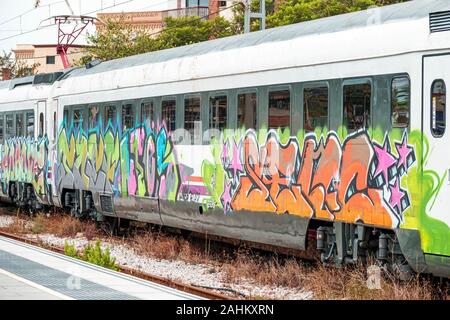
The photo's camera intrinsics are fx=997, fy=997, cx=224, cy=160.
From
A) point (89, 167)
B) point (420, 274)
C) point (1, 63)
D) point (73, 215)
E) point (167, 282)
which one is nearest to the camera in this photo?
point (420, 274)

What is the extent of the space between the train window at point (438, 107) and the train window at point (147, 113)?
25.2 ft

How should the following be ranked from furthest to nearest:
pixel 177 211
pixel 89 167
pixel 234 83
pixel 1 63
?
pixel 1 63
pixel 89 167
pixel 177 211
pixel 234 83

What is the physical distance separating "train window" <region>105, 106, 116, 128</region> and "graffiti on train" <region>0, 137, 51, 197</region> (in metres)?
4.16

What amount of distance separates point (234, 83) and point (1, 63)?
5199 centimetres

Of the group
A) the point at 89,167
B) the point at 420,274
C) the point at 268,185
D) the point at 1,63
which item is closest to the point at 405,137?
the point at 420,274

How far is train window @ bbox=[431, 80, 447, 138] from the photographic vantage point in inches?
442

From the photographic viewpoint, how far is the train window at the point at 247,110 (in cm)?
1482

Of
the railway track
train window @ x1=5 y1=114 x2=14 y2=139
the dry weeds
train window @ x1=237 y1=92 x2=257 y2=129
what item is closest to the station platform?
the railway track

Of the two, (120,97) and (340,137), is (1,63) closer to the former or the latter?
(120,97)

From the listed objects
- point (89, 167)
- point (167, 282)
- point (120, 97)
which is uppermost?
point (120, 97)

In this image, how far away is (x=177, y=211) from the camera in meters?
17.2

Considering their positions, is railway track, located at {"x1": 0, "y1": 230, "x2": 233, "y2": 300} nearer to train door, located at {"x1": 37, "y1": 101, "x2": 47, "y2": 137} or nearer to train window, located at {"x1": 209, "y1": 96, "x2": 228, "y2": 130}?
train window, located at {"x1": 209, "y1": 96, "x2": 228, "y2": 130}

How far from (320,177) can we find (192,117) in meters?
3.83

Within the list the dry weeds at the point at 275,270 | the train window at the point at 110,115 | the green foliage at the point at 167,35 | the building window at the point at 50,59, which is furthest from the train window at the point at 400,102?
the building window at the point at 50,59
